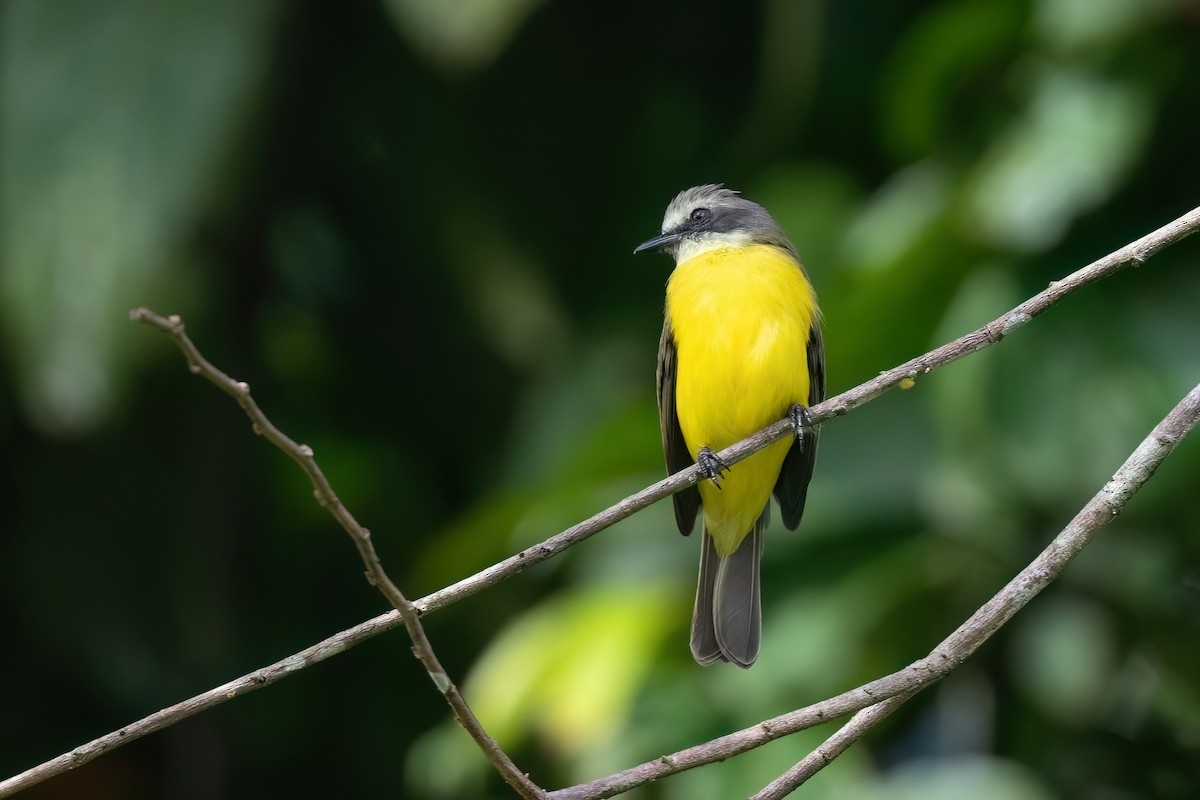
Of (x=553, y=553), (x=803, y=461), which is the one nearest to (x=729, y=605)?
(x=803, y=461)

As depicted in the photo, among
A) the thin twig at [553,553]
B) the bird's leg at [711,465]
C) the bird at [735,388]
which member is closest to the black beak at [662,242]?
Answer: the bird at [735,388]

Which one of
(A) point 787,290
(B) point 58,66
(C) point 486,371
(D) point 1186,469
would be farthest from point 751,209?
(B) point 58,66

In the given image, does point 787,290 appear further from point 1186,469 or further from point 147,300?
point 147,300

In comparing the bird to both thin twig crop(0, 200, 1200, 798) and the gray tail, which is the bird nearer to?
the gray tail

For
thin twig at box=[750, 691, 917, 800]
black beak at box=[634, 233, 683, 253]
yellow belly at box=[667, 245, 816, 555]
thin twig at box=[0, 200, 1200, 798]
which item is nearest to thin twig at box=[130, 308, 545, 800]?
thin twig at box=[0, 200, 1200, 798]

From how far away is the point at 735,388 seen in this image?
13.1 ft

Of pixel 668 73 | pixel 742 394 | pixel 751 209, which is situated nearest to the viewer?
pixel 742 394

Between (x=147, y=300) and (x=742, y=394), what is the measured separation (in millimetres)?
2307

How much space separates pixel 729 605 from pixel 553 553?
69.6 inches

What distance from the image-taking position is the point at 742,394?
3.97m

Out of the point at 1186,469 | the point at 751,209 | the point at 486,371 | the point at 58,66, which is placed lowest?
the point at 1186,469

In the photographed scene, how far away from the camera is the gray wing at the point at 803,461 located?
4.11 metres

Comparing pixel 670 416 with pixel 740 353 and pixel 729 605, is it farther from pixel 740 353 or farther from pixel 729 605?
pixel 729 605

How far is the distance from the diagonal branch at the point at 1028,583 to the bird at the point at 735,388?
125 cm
